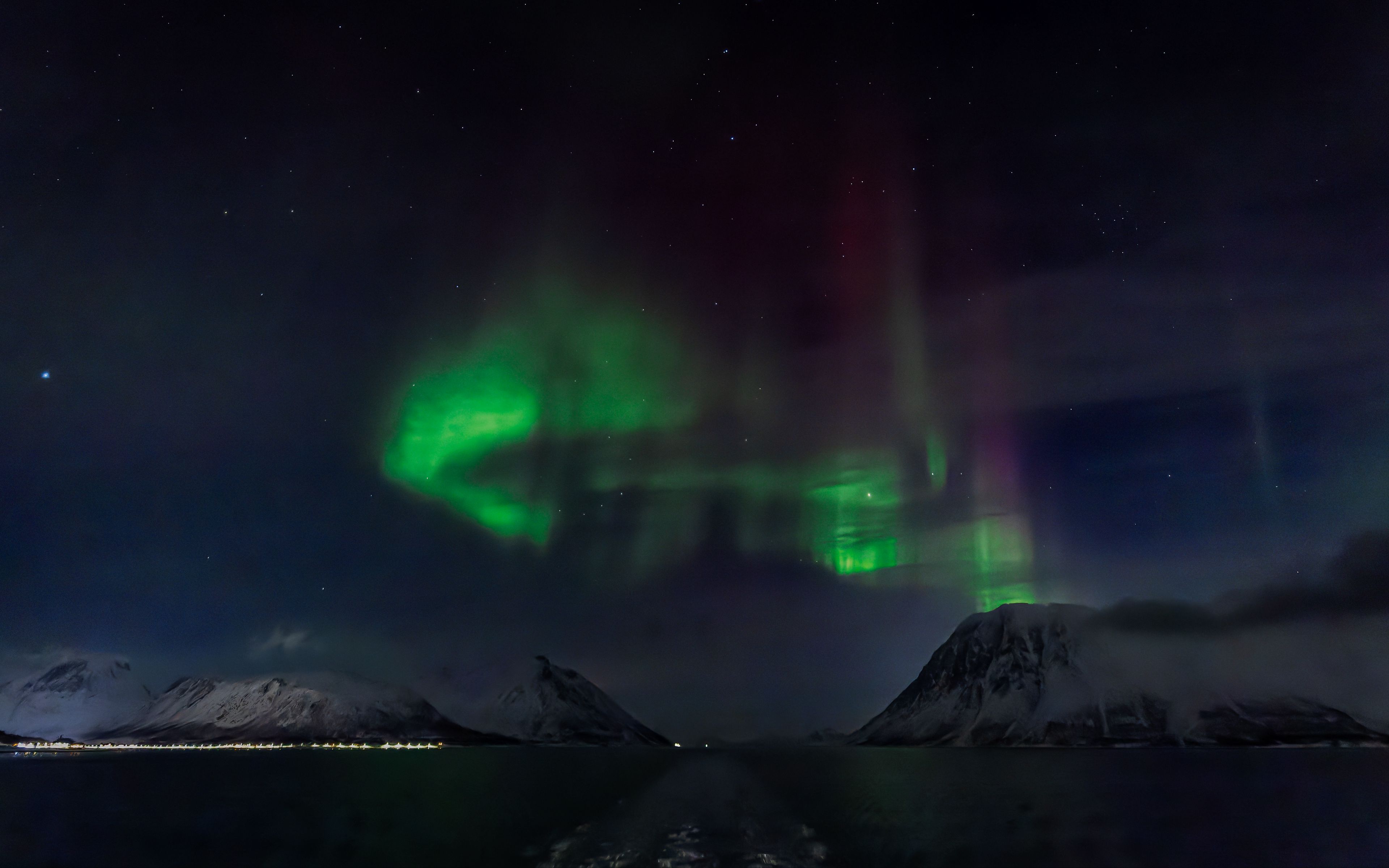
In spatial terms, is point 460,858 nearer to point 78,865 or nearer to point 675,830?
point 675,830

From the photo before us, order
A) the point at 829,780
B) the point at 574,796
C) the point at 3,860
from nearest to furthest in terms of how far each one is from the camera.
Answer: the point at 3,860, the point at 574,796, the point at 829,780

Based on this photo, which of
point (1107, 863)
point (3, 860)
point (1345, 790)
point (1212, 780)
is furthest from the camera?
point (1212, 780)

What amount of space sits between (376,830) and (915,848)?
47245 millimetres

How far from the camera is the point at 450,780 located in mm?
187250

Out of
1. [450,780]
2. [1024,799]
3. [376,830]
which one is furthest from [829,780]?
[376,830]

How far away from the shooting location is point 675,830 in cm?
6366

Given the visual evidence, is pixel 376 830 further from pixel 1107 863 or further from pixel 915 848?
pixel 1107 863

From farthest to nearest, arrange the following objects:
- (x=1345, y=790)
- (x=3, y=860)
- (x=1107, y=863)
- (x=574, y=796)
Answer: (x=1345, y=790) < (x=574, y=796) < (x=3, y=860) < (x=1107, y=863)

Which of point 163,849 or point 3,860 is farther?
point 163,849

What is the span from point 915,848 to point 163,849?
181 ft

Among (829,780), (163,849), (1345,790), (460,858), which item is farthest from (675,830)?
(1345,790)

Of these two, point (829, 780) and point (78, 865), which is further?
point (829, 780)

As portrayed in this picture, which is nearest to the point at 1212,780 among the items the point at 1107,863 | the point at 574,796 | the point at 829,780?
the point at 829,780

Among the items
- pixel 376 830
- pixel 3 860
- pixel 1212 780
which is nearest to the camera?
pixel 3 860
